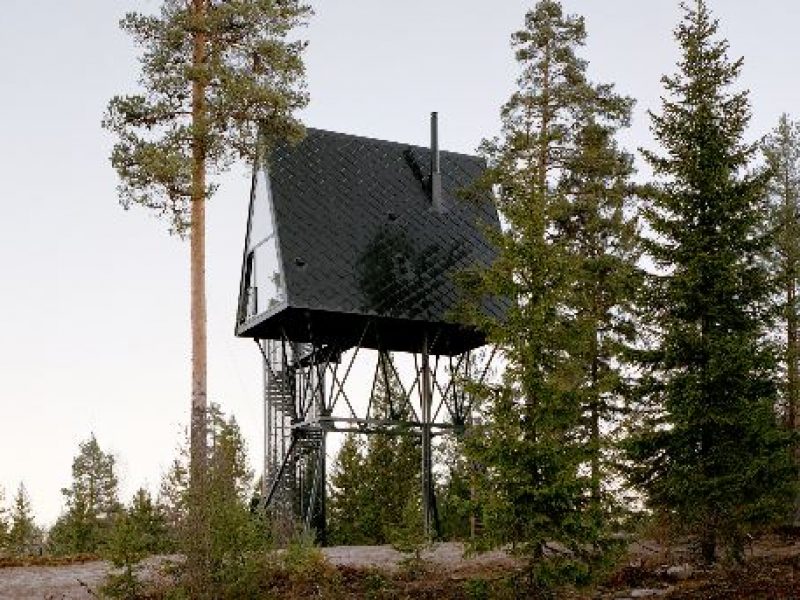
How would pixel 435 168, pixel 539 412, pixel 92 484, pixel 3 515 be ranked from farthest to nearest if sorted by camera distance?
pixel 92 484 < pixel 3 515 < pixel 435 168 < pixel 539 412

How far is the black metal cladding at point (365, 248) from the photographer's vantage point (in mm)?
27281

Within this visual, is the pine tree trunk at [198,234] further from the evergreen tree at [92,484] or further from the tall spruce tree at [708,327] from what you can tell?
the evergreen tree at [92,484]

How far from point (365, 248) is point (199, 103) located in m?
7.39

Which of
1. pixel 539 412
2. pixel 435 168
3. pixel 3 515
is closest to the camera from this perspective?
pixel 539 412

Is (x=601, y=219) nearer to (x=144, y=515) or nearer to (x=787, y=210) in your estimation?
(x=787, y=210)

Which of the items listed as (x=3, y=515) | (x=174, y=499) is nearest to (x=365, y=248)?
(x=174, y=499)

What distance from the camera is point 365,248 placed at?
28531mm

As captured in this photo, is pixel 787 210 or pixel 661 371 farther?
pixel 787 210

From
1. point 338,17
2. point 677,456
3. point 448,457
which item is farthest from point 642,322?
point 448,457

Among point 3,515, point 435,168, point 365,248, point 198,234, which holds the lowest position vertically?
point 3,515

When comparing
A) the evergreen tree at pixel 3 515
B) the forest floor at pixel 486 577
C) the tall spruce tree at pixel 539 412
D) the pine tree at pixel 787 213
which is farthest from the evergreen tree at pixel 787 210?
the evergreen tree at pixel 3 515

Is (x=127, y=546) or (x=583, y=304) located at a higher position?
(x=583, y=304)

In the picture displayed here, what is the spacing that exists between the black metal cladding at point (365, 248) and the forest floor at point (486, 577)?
7.12 m

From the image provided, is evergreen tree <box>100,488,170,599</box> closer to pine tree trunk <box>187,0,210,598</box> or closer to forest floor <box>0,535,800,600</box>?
forest floor <box>0,535,800,600</box>
